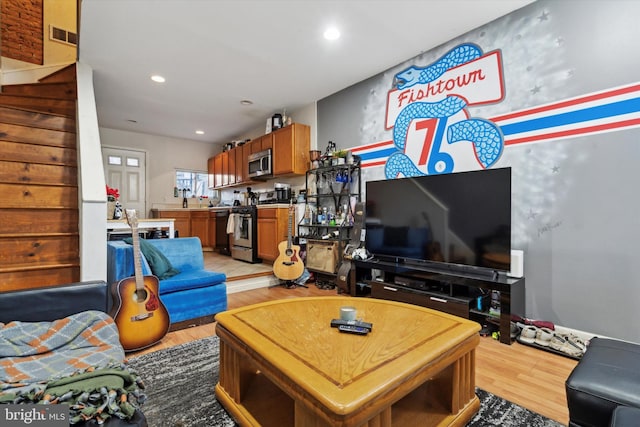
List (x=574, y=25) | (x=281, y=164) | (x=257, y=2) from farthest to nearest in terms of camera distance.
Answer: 1. (x=281, y=164)
2. (x=257, y=2)
3. (x=574, y=25)

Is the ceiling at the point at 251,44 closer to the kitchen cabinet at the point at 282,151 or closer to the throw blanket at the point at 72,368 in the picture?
the kitchen cabinet at the point at 282,151

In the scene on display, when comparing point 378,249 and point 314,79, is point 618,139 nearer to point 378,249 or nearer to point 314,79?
point 378,249

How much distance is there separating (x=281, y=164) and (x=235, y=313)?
341 centimetres

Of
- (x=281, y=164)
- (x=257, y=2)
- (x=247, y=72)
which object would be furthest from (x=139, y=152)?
(x=257, y=2)

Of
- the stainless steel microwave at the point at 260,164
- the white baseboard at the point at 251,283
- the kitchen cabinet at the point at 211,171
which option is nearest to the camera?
the white baseboard at the point at 251,283

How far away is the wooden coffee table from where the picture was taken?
36.9 inches

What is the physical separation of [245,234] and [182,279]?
8.10 feet

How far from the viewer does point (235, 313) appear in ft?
5.25

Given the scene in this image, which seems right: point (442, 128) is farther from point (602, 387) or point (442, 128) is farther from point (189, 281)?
point (189, 281)

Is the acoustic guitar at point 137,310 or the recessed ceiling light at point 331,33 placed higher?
the recessed ceiling light at point 331,33

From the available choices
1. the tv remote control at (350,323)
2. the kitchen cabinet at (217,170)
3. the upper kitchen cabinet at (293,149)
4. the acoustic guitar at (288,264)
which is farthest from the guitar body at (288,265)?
the kitchen cabinet at (217,170)

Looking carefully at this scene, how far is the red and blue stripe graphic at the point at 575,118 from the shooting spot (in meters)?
2.05

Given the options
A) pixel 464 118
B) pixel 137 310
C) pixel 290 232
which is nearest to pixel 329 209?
pixel 290 232

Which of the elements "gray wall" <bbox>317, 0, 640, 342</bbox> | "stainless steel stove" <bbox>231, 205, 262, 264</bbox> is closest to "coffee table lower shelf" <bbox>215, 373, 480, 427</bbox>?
"gray wall" <bbox>317, 0, 640, 342</bbox>
